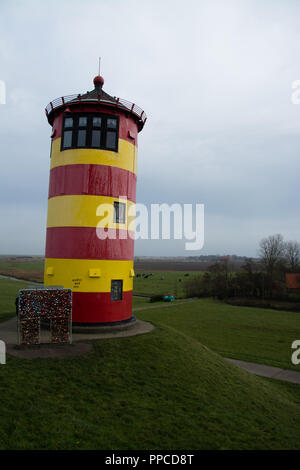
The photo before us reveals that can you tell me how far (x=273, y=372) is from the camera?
15625 mm

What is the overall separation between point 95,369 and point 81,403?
67.9 inches

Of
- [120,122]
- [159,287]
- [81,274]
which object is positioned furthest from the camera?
[159,287]

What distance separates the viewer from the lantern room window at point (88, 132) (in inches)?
566

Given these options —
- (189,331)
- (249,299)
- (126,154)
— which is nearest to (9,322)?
(126,154)

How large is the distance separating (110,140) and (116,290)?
7213 millimetres

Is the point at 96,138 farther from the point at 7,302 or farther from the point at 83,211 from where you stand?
the point at 7,302

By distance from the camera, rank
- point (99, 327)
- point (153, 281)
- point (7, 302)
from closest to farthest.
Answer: point (99, 327)
point (7, 302)
point (153, 281)

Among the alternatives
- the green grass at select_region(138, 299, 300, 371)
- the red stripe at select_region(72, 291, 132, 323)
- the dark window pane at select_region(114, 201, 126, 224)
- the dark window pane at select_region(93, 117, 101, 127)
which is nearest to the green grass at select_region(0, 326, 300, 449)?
the red stripe at select_region(72, 291, 132, 323)

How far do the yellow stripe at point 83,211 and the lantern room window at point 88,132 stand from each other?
248 cm

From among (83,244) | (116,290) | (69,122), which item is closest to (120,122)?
(69,122)

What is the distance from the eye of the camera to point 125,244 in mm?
15094

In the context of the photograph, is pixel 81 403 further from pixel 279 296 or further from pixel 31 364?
pixel 279 296

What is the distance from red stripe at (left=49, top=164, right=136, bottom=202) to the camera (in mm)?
14102

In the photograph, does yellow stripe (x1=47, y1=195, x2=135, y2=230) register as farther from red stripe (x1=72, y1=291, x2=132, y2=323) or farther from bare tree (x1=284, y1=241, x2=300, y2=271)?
bare tree (x1=284, y1=241, x2=300, y2=271)
